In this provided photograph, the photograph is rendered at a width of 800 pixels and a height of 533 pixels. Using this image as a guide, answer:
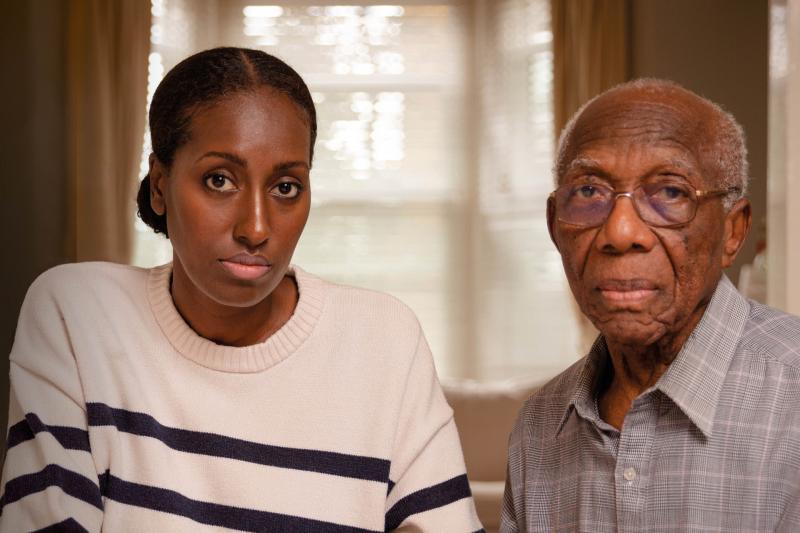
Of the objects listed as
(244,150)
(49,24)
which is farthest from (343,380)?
(49,24)

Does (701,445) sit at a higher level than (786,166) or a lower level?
lower

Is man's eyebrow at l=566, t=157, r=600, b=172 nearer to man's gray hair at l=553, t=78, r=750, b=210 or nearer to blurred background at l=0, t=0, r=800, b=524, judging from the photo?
man's gray hair at l=553, t=78, r=750, b=210

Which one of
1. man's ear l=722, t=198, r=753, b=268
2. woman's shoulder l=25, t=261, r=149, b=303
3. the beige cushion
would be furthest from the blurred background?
man's ear l=722, t=198, r=753, b=268

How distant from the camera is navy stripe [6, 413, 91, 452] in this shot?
1.31m

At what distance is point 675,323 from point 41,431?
2.95 ft

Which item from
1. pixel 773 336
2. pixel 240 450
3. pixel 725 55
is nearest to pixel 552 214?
pixel 773 336

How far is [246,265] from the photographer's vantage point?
1.33 m

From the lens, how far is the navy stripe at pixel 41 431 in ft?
4.30

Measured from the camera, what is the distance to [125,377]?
4.58 feet

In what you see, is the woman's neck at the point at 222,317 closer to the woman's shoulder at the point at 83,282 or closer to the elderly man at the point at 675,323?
the woman's shoulder at the point at 83,282

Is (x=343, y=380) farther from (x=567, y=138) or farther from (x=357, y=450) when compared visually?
(x=567, y=138)

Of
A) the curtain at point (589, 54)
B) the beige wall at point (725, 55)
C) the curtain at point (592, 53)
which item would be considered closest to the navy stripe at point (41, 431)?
the beige wall at point (725, 55)

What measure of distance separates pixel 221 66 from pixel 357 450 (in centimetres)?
60

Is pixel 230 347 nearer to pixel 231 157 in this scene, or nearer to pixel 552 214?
pixel 231 157
